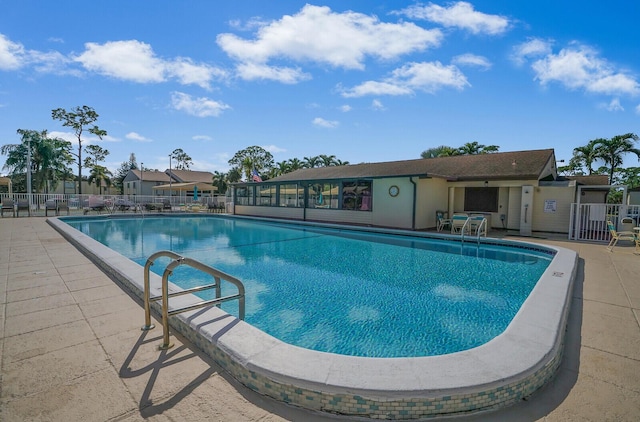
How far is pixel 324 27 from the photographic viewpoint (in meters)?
9.37

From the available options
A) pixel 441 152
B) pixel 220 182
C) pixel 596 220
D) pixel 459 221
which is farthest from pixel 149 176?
pixel 596 220

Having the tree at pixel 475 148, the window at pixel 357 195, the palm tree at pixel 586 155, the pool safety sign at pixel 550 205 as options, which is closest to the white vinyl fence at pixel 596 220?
the pool safety sign at pixel 550 205

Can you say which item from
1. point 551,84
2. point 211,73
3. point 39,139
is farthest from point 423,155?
point 39,139

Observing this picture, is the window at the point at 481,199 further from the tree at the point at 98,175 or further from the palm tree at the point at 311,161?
the tree at the point at 98,175

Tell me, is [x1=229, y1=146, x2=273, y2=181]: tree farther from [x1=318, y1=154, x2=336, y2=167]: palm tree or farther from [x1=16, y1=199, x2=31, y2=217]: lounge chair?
[x1=16, y1=199, x2=31, y2=217]: lounge chair

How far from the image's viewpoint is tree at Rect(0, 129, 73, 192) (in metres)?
27.4

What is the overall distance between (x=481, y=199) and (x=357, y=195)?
5.52 meters

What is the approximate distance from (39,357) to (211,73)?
12.7 m

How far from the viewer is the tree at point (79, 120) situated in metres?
32.3

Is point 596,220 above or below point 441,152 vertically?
below

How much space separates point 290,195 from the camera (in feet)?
61.4

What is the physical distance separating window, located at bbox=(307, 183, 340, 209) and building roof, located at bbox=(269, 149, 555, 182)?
6.16 ft

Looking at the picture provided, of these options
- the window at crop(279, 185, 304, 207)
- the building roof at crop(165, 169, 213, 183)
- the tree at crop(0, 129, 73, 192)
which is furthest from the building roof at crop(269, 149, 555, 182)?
the building roof at crop(165, 169, 213, 183)

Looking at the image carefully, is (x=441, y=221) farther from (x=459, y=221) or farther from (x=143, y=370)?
(x=143, y=370)
